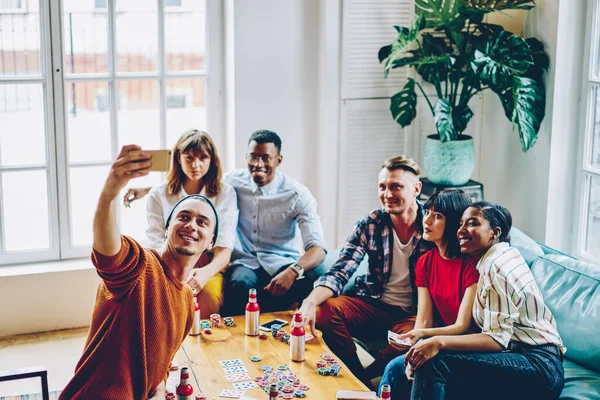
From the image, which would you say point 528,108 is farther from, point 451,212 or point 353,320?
point 353,320

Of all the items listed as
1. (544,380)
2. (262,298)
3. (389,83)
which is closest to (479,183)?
(389,83)

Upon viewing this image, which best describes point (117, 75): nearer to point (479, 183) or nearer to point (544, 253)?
point (479, 183)

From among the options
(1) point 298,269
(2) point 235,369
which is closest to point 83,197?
(1) point 298,269

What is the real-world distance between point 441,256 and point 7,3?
2.77m

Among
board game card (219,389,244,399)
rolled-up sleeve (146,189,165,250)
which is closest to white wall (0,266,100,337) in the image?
rolled-up sleeve (146,189,165,250)

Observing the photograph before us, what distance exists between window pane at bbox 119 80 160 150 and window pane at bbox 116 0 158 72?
106mm

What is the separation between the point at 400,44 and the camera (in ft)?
15.4

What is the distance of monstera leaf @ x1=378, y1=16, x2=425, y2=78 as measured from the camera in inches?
184

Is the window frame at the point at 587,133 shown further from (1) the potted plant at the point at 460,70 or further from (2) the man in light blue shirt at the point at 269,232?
(2) the man in light blue shirt at the point at 269,232

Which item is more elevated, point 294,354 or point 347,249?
point 347,249

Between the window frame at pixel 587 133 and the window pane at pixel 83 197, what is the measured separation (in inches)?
107

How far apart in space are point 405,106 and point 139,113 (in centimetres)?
159

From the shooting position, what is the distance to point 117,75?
4816mm

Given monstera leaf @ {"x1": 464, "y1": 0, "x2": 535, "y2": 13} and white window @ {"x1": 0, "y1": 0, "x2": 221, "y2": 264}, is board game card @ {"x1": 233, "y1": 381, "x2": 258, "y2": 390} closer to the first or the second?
white window @ {"x1": 0, "y1": 0, "x2": 221, "y2": 264}
